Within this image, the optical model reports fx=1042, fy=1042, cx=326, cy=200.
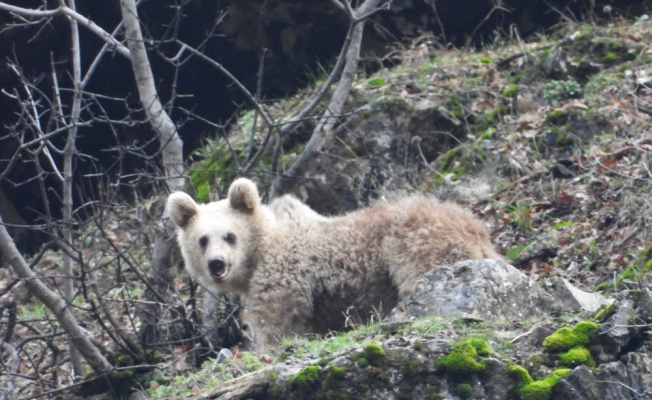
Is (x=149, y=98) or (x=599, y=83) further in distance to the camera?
(x=599, y=83)

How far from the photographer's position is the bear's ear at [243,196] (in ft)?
28.8

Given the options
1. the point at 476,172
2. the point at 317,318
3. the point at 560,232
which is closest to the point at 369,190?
the point at 476,172

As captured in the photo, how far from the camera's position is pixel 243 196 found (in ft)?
28.9

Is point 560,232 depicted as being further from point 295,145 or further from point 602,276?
→ point 295,145

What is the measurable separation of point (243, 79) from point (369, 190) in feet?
14.5

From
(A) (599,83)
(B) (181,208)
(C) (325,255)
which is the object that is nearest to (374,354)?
(C) (325,255)

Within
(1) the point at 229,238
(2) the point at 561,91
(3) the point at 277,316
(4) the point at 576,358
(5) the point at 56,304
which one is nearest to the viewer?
(4) the point at 576,358

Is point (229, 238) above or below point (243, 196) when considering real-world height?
below

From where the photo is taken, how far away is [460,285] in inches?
278

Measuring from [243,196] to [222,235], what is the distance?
382 mm

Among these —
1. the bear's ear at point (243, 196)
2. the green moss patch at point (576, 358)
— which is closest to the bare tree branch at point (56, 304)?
the bear's ear at point (243, 196)

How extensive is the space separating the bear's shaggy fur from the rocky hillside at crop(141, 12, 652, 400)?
31.1 inches

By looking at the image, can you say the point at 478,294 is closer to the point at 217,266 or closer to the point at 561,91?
the point at 217,266

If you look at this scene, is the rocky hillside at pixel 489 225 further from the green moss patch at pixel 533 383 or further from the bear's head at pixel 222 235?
the bear's head at pixel 222 235
